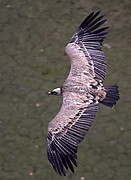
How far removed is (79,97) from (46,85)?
266 centimetres

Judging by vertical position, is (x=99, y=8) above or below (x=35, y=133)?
above

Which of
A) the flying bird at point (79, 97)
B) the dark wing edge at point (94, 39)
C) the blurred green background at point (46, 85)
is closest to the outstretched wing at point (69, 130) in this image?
the flying bird at point (79, 97)

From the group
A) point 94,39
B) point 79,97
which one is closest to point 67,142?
point 79,97

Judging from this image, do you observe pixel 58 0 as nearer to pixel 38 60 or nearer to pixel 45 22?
pixel 45 22

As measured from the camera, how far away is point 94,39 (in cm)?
881

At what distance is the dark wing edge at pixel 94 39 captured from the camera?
28.3 ft

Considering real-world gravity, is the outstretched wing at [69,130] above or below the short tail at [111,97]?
below

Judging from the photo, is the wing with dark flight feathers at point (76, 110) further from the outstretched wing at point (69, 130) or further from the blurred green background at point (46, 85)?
Result: the blurred green background at point (46, 85)

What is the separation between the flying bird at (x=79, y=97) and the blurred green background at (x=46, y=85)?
0.93 metres

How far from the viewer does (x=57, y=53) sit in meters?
11.2

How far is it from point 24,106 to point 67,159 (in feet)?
10.4

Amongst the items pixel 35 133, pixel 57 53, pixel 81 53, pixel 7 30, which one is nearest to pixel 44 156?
pixel 35 133

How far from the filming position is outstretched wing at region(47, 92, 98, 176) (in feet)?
23.5

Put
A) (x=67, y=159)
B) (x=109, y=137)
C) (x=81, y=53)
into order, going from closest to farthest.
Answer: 1. (x=67, y=159)
2. (x=81, y=53)
3. (x=109, y=137)
